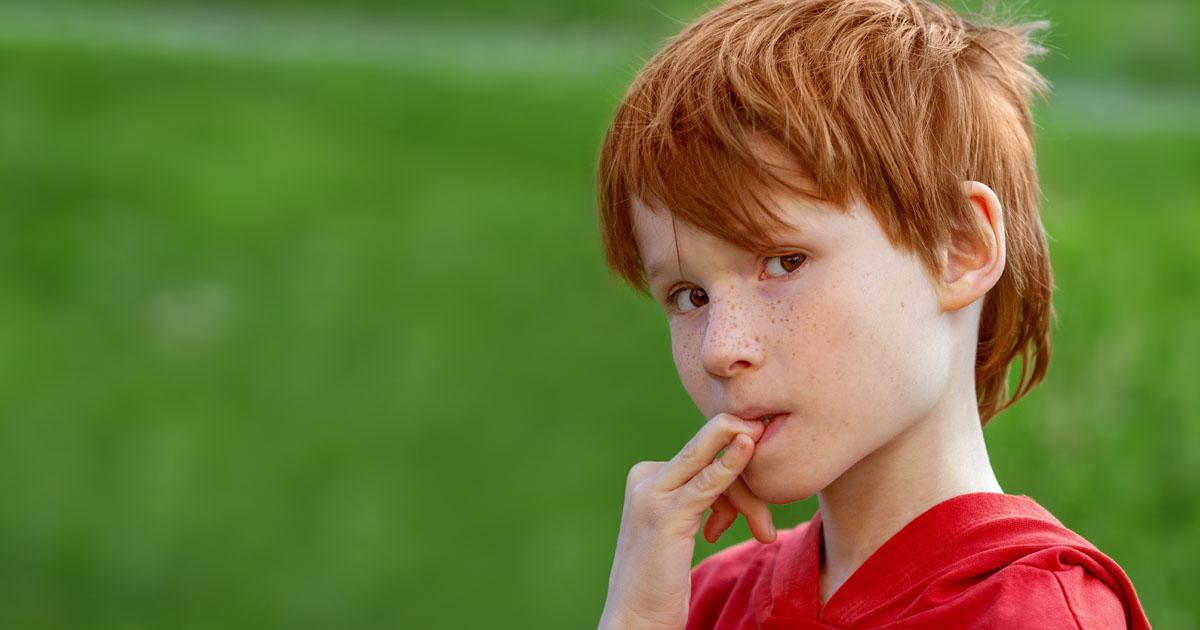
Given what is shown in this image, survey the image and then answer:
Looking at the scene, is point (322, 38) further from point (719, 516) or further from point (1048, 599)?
point (1048, 599)

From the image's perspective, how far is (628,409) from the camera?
5.15 meters

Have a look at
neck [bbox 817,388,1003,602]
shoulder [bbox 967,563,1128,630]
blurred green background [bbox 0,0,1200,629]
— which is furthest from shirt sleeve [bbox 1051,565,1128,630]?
blurred green background [bbox 0,0,1200,629]

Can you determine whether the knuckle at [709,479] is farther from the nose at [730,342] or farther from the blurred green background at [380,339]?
the blurred green background at [380,339]

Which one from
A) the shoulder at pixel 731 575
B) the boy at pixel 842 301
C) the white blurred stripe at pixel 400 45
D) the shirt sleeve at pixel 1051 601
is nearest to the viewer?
the shirt sleeve at pixel 1051 601

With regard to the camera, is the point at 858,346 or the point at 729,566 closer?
the point at 858,346

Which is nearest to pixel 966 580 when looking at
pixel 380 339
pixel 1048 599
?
pixel 1048 599

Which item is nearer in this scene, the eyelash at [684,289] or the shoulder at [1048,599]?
the shoulder at [1048,599]

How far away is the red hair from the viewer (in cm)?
165

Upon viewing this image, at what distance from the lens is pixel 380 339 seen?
211 inches

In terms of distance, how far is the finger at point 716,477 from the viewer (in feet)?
5.47

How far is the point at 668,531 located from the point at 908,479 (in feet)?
0.92

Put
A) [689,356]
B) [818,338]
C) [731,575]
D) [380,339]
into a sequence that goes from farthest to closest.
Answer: [380,339]
[731,575]
[689,356]
[818,338]

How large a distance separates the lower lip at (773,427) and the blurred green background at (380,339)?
9.67 feet

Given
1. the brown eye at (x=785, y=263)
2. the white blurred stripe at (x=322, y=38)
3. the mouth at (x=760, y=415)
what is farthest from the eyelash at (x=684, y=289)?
the white blurred stripe at (x=322, y=38)
